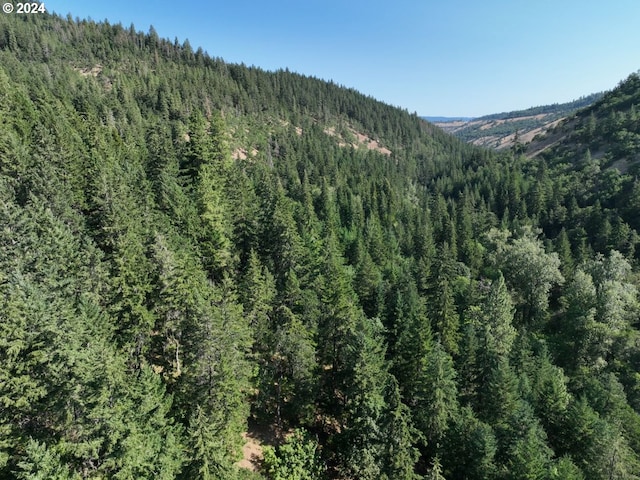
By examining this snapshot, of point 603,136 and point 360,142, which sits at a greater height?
point 360,142

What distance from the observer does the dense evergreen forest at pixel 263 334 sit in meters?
19.7

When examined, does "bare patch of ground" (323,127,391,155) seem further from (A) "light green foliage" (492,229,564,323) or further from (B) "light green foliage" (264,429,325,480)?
(B) "light green foliage" (264,429,325,480)

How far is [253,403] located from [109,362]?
17.7 meters

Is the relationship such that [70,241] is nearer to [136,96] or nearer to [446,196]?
[136,96]

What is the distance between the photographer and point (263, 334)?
1308 inches

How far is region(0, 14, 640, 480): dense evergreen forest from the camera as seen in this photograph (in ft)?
64.6

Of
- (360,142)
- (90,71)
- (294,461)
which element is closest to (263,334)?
(294,461)

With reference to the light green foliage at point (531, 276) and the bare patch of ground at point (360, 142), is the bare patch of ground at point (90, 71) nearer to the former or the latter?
the bare patch of ground at point (360, 142)

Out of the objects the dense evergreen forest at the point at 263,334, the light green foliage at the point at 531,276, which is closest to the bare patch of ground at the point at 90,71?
the dense evergreen forest at the point at 263,334

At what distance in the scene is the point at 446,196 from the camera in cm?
12788
